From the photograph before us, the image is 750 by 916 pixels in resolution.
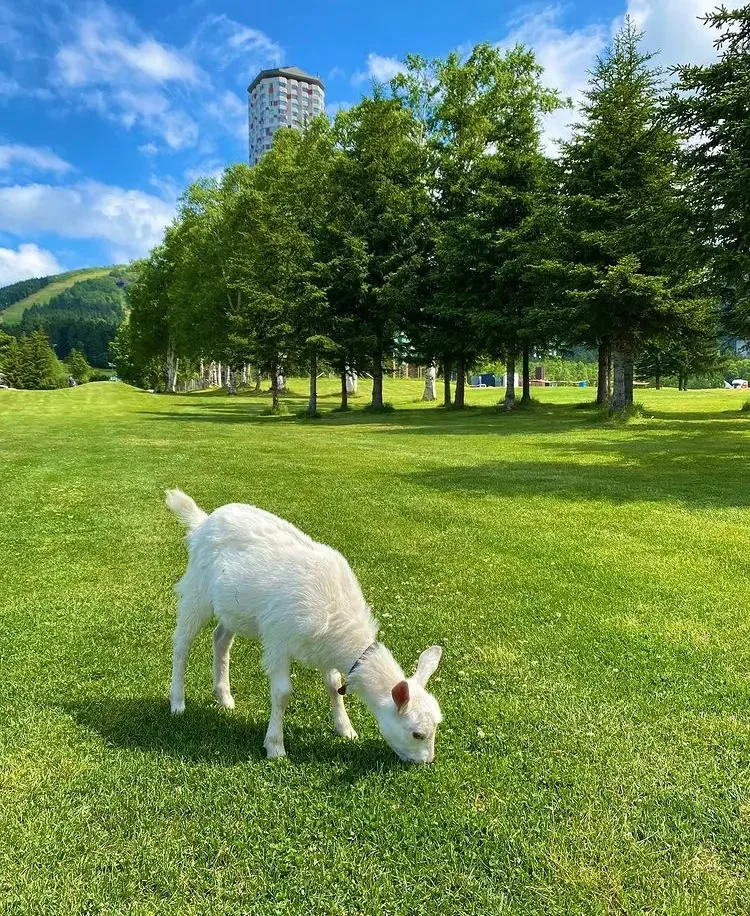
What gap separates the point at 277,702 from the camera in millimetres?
3887

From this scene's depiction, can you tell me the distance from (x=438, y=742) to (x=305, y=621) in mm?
1325

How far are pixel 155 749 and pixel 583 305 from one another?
26677 millimetres

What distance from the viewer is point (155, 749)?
13.2 ft

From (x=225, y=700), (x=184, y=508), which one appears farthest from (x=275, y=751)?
(x=184, y=508)

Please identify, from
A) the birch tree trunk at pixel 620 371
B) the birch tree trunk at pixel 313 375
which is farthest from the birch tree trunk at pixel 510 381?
the birch tree trunk at pixel 313 375

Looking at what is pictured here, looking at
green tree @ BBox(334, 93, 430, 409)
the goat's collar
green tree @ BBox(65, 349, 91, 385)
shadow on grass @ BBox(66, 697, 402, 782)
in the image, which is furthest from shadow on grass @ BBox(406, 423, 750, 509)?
green tree @ BBox(65, 349, 91, 385)

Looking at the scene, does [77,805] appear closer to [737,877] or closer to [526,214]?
[737,877]

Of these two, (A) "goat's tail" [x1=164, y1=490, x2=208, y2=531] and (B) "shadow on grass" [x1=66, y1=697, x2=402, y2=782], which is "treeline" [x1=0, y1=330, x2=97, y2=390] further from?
(B) "shadow on grass" [x1=66, y1=697, x2=402, y2=782]

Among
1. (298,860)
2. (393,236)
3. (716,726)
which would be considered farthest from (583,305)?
(298,860)

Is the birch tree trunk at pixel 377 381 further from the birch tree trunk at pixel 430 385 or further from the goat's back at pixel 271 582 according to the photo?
the goat's back at pixel 271 582

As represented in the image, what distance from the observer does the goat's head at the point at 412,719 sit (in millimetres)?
3566

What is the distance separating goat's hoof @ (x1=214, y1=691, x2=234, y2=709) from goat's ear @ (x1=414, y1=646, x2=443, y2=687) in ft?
5.27

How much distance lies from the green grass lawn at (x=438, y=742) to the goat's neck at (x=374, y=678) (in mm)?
492

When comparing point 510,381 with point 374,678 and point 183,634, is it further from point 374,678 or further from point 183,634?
point 374,678
